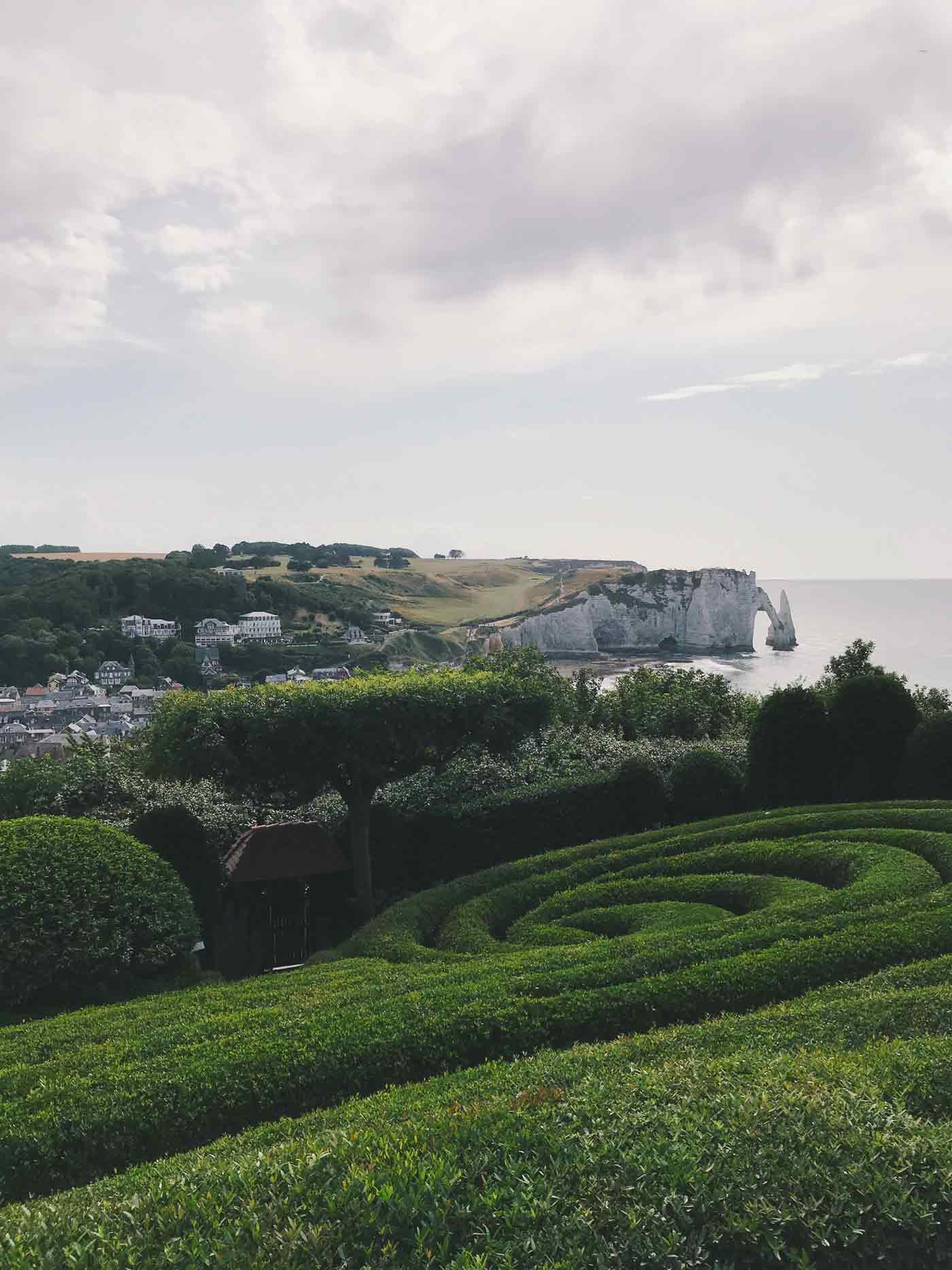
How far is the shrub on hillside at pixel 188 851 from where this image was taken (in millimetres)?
15164

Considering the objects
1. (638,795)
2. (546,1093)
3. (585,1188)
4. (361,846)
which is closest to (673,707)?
(638,795)

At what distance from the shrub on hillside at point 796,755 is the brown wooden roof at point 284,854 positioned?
331 inches

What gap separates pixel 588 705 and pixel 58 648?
116 feet

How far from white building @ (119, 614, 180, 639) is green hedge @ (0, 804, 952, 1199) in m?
46.6

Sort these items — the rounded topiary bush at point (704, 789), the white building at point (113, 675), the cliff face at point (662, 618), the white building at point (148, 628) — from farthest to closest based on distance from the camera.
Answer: the cliff face at point (662, 618)
the white building at point (148, 628)
the white building at point (113, 675)
the rounded topiary bush at point (704, 789)

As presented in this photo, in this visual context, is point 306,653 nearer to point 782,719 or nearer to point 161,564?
point 161,564

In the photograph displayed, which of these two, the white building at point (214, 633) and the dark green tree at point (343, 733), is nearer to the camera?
the dark green tree at point (343, 733)

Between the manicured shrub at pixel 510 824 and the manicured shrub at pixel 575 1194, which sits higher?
the manicured shrub at pixel 575 1194

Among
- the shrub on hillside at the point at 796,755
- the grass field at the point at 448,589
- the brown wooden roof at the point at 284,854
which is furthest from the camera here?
the grass field at the point at 448,589

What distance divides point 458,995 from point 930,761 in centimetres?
1262

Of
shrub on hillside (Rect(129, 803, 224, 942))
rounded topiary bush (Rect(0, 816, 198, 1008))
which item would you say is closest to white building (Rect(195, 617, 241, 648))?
shrub on hillside (Rect(129, 803, 224, 942))

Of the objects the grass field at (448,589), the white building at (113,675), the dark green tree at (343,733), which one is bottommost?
the white building at (113,675)

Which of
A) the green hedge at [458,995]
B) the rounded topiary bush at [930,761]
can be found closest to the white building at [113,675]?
the green hedge at [458,995]

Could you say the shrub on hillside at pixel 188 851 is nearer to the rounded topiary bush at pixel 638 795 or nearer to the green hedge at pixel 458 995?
the green hedge at pixel 458 995
